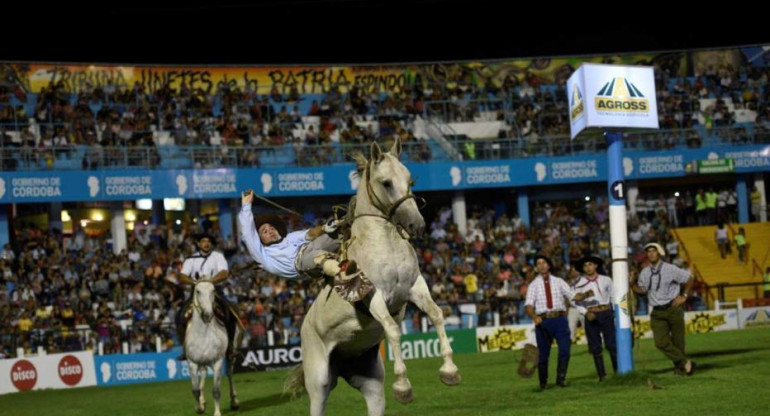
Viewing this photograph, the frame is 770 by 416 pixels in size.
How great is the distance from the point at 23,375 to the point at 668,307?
16445 mm

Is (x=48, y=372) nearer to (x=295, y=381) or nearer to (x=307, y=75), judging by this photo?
(x=295, y=381)

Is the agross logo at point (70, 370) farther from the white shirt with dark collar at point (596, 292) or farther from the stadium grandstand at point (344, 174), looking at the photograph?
the white shirt with dark collar at point (596, 292)

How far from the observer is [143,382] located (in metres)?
28.0

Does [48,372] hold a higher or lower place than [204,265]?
lower

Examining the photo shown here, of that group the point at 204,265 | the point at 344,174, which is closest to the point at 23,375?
the point at 204,265

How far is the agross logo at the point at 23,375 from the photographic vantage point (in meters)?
26.5

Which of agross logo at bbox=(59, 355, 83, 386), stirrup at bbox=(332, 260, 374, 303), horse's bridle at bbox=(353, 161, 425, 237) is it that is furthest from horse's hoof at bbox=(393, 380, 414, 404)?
agross logo at bbox=(59, 355, 83, 386)

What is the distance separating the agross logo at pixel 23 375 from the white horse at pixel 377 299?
18283 millimetres

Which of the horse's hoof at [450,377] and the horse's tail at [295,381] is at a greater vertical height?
the horse's hoof at [450,377]

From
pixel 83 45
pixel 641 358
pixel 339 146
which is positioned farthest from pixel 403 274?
pixel 83 45

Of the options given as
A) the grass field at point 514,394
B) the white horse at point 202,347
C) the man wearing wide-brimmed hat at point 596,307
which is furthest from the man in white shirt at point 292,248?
the man wearing wide-brimmed hat at point 596,307

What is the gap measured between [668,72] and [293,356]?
23801 mm

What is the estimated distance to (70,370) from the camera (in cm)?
2728

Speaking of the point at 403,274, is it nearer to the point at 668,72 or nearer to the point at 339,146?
the point at 339,146
